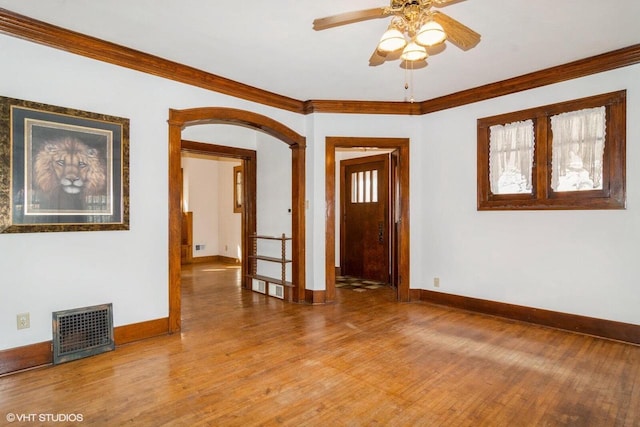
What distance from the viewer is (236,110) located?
4156 mm

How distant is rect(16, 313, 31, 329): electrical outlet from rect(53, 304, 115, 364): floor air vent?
0.57ft

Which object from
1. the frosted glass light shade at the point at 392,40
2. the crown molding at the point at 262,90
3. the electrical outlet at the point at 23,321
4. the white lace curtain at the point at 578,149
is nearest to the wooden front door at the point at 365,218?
the crown molding at the point at 262,90

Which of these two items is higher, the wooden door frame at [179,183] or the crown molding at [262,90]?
the crown molding at [262,90]

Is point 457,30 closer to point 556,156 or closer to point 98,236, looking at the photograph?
point 556,156

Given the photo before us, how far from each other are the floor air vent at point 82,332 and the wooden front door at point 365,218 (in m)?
4.43

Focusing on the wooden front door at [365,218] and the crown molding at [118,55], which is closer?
the crown molding at [118,55]

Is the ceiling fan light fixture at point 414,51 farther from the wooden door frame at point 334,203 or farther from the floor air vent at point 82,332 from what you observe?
the floor air vent at point 82,332

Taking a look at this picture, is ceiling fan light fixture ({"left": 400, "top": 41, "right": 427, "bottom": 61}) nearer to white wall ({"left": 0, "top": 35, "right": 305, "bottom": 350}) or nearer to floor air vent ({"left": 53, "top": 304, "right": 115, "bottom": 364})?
white wall ({"left": 0, "top": 35, "right": 305, "bottom": 350})

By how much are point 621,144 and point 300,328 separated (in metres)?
3.74

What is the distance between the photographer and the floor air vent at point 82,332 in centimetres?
285

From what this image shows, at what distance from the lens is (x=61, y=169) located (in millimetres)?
2893

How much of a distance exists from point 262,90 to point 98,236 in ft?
8.30

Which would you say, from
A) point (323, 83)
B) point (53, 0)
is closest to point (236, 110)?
point (323, 83)

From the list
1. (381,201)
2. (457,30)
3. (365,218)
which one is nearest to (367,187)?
(381,201)
